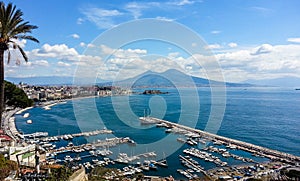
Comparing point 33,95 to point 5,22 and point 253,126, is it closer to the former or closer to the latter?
point 253,126

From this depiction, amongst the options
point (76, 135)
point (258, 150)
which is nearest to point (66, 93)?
point (76, 135)

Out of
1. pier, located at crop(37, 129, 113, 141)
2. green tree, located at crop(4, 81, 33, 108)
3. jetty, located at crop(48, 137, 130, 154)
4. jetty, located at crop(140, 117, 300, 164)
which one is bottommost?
pier, located at crop(37, 129, 113, 141)

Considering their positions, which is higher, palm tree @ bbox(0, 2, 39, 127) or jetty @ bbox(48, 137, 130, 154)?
palm tree @ bbox(0, 2, 39, 127)

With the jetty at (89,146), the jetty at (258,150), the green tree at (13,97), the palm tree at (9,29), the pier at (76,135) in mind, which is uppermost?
the palm tree at (9,29)

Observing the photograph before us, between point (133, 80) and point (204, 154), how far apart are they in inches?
396

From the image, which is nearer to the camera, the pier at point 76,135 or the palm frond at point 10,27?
the palm frond at point 10,27

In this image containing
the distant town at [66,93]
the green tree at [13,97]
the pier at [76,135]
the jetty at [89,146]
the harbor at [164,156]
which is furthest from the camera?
the distant town at [66,93]

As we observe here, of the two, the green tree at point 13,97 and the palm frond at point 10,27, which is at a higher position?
the palm frond at point 10,27

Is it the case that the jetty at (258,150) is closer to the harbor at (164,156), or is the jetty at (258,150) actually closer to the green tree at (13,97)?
the harbor at (164,156)

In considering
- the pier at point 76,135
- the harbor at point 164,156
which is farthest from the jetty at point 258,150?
the pier at point 76,135

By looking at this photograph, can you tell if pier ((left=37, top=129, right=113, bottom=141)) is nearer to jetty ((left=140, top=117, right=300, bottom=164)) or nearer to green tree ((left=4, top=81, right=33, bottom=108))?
green tree ((left=4, top=81, right=33, bottom=108))

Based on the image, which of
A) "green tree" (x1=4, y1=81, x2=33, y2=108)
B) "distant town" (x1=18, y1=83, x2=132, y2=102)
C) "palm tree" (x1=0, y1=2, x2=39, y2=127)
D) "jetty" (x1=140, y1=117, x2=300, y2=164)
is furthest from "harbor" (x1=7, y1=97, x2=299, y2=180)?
"distant town" (x1=18, y1=83, x2=132, y2=102)

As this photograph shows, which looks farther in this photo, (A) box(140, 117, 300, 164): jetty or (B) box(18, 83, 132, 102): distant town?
(B) box(18, 83, 132, 102): distant town

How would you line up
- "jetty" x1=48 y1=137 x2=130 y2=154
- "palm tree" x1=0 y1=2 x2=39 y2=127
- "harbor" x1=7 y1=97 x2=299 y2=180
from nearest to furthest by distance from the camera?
1. "palm tree" x1=0 y1=2 x2=39 y2=127
2. "harbor" x1=7 y1=97 x2=299 y2=180
3. "jetty" x1=48 y1=137 x2=130 y2=154
